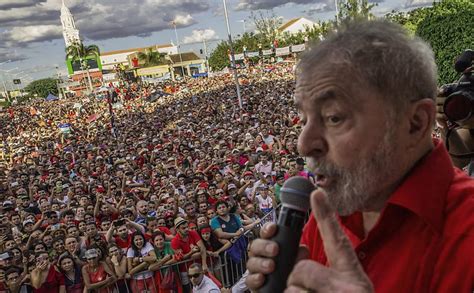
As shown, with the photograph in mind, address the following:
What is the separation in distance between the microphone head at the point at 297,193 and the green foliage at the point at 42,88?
117 m

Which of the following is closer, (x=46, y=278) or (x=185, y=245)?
(x=46, y=278)

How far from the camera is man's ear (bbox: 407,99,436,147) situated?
1137mm

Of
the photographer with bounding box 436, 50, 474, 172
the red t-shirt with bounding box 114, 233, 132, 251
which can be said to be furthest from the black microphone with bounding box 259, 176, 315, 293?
the red t-shirt with bounding box 114, 233, 132, 251

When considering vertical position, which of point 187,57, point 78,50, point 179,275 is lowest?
point 179,275

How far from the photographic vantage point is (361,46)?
1.14 metres

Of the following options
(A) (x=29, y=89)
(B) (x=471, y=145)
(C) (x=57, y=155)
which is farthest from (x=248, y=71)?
(A) (x=29, y=89)

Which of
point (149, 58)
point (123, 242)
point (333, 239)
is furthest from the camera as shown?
point (149, 58)

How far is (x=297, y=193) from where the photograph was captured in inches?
51.2

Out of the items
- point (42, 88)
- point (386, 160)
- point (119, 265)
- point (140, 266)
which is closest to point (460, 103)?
point (386, 160)

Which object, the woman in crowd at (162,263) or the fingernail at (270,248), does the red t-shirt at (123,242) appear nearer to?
the woman in crowd at (162,263)

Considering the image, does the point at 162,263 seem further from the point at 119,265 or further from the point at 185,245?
the point at 119,265

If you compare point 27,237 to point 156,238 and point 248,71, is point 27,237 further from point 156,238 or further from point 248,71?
point 248,71

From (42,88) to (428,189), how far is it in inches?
4912

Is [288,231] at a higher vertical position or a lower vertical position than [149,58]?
lower
